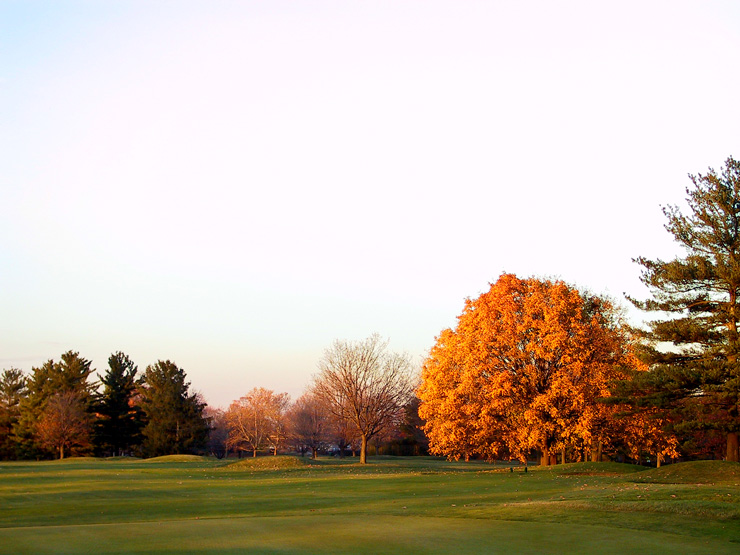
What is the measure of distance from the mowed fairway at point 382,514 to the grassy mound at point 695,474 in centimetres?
8

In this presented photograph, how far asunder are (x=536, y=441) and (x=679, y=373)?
886 cm

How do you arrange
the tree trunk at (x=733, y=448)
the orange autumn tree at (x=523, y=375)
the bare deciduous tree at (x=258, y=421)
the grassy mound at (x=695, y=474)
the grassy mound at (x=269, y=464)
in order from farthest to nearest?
the bare deciduous tree at (x=258, y=421)
the grassy mound at (x=269, y=464)
the orange autumn tree at (x=523, y=375)
the tree trunk at (x=733, y=448)
the grassy mound at (x=695, y=474)

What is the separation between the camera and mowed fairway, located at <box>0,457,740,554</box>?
1382cm

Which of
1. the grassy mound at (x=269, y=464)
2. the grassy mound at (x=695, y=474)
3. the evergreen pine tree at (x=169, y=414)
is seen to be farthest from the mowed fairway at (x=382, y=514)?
the evergreen pine tree at (x=169, y=414)

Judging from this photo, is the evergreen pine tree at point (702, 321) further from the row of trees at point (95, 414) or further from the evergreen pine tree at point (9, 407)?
the evergreen pine tree at point (9, 407)

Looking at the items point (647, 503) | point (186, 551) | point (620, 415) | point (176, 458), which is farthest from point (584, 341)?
point (176, 458)

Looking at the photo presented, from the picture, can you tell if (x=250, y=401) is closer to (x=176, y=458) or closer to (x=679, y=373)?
(x=176, y=458)

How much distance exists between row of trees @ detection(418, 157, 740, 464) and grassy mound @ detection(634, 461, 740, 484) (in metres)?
1.84

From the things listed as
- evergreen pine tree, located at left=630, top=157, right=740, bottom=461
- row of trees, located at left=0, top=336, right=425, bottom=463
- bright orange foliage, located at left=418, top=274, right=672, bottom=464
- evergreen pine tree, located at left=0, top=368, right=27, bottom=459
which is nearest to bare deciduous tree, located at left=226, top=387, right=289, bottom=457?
row of trees, located at left=0, top=336, right=425, bottom=463

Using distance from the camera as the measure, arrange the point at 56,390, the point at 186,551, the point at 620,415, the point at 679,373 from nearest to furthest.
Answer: the point at 186,551
the point at 679,373
the point at 620,415
the point at 56,390

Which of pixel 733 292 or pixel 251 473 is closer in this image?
pixel 733 292

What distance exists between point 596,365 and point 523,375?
13.8 feet

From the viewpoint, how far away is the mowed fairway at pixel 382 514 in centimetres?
1382

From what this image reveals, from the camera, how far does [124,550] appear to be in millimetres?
12742
